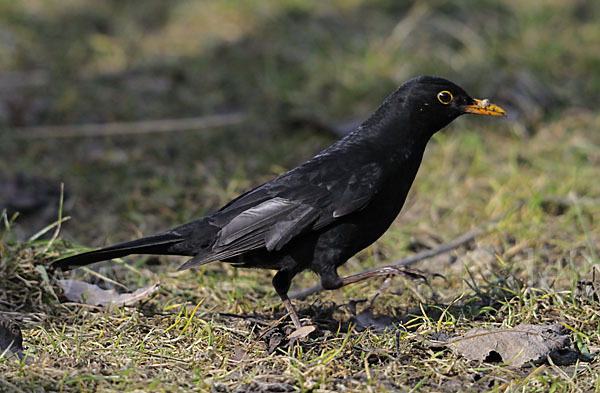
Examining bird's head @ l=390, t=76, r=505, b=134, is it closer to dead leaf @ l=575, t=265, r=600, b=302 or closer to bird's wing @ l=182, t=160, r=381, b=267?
bird's wing @ l=182, t=160, r=381, b=267

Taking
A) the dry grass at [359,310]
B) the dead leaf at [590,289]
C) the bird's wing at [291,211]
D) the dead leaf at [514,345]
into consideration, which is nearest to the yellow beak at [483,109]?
the bird's wing at [291,211]

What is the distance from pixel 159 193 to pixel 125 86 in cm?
231

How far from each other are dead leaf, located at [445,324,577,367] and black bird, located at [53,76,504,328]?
0.64m

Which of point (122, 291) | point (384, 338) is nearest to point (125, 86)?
point (122, 291)

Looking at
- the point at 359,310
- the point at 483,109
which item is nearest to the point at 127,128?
the point at 359,310

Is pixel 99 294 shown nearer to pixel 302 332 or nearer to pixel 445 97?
Answer: pixel 302 332

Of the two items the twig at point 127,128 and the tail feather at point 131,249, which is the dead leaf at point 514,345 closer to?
the tail feather at point 131,249

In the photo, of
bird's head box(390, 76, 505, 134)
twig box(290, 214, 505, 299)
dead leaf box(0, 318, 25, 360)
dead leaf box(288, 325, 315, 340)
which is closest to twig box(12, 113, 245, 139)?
twig box(290, 214, 505, 299)

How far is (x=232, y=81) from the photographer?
7289 millimetres

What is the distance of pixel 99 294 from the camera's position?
147 inches

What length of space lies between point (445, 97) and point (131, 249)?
5.68 feet

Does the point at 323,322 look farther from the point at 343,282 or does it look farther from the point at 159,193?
the point at 159,193

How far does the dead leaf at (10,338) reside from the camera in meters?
3.11

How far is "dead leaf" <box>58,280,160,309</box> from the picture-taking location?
362 centimetres
